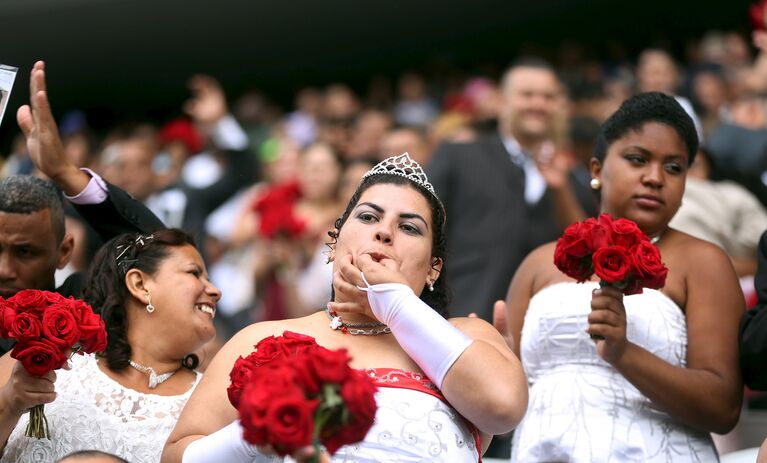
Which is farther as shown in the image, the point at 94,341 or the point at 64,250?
the point at 64,250

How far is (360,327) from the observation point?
148 inches

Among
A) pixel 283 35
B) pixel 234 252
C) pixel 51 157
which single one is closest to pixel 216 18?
pixel 283 35

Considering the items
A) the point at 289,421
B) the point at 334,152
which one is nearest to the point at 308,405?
the point at 289,421

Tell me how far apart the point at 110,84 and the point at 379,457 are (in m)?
13.1

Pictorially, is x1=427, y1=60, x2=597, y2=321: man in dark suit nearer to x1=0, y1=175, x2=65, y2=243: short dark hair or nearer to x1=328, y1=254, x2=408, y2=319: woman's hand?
x1=0, y1=175, x2=65, y2=243: short dark hair

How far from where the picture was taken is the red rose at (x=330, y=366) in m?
2.68

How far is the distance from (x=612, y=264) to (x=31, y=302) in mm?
1837

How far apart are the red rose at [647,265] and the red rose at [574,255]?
0.18 metres

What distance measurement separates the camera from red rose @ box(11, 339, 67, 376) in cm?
363

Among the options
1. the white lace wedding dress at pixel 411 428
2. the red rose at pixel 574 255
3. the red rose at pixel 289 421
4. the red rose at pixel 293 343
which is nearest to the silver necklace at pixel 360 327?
the white lace wedding dress at pixel 411 428

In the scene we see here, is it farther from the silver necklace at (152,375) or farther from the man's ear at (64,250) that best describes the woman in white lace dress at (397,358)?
the man's ear at (64,250)

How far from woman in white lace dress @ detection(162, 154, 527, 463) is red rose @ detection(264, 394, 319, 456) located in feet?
1.77

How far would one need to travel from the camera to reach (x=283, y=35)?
1486cm

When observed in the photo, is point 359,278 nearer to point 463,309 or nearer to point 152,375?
point 152,375
